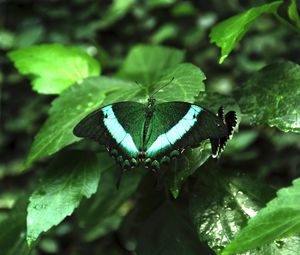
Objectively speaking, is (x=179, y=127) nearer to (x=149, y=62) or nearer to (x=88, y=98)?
(x=88, y=98)

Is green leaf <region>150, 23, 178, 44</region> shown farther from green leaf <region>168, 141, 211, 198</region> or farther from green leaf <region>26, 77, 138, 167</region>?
green leaf <region>168, 141, 211, 198</region>

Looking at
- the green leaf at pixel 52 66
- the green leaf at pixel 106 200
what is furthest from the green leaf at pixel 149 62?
the green leaf at pixel 106 200

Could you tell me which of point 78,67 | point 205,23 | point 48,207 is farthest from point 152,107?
point 205,23

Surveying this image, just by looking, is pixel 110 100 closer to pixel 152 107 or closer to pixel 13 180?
pixel 152 107

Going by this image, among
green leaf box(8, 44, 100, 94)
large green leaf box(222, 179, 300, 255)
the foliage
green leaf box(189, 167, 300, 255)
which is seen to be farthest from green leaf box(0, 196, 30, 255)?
large green leaf box(222, 179, 300, 255)

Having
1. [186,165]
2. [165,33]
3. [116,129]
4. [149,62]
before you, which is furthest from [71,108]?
[165,33]

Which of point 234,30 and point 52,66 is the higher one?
point 52,66
